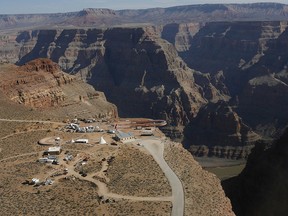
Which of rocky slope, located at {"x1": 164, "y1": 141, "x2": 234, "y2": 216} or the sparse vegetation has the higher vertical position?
the sparse vegetation

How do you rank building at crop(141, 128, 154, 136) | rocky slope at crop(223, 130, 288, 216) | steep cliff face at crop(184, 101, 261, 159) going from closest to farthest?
rocky slope at crop(223, 130, 288, 216), building at crop(141, 128, 154, 136), steep cliff face at crop(184, 101, 261, 159)

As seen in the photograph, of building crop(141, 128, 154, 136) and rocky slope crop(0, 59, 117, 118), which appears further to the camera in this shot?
rocky slope crop(0, 59, 117, 118)

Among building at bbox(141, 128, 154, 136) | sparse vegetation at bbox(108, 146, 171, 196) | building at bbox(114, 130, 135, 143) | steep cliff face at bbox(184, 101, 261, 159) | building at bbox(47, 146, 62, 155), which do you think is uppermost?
sparse vegetation at bbox(108, 146, 171, 196)

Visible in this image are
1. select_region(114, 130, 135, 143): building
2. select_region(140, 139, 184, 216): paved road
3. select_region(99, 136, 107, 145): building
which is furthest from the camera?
select_region(114, 130, 135, 143): building

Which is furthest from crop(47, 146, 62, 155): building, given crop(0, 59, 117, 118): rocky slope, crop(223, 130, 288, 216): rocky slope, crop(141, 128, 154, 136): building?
crop(0, 59, 117, 118): rocky slope

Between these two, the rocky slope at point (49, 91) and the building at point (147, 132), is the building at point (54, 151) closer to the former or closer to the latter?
the building at point (147, 132)

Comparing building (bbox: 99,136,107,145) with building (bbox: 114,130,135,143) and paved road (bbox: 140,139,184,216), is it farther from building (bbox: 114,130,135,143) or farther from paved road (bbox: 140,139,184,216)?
paved road (bbox: 140,139,184,216)

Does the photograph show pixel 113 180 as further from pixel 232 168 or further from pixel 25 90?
pixel 232 168
